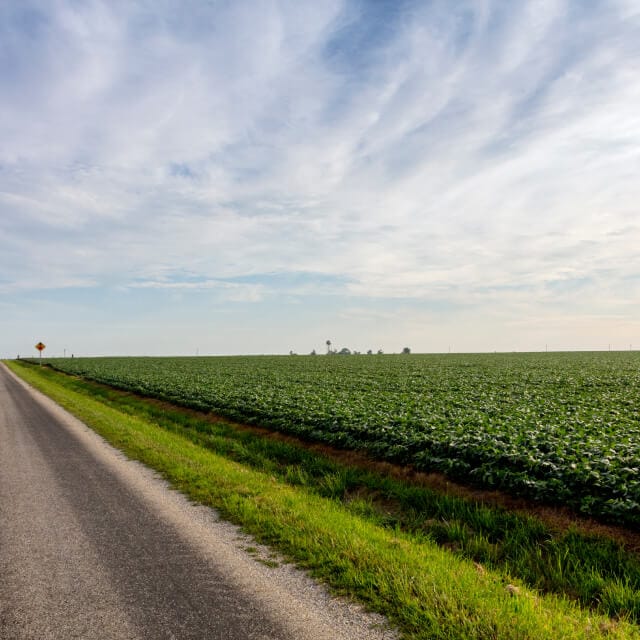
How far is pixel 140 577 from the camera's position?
223 inches

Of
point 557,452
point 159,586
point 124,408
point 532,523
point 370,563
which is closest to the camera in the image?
point 159,586

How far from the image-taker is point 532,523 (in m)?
7.67

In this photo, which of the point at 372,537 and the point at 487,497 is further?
the point at 487,497

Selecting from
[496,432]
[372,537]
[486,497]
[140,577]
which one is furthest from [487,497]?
[140,577]

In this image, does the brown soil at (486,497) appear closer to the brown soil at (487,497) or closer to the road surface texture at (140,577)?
the brown soil at (487,497)

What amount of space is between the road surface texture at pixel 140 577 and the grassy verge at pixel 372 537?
0.39 metres

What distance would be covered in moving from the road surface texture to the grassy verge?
39 centimetres

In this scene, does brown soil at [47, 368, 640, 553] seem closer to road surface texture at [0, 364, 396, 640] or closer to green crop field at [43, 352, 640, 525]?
green crop field at [43, 352, 640, 525]

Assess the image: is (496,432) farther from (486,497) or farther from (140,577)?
(140,577)

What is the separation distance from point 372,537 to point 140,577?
3.19 m

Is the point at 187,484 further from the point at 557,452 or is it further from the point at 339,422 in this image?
the point at 557,452

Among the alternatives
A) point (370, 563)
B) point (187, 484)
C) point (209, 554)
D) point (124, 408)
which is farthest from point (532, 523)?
point (124, 408)

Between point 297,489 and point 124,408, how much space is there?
16.3 m

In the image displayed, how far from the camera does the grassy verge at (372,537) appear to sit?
481 centimetres
